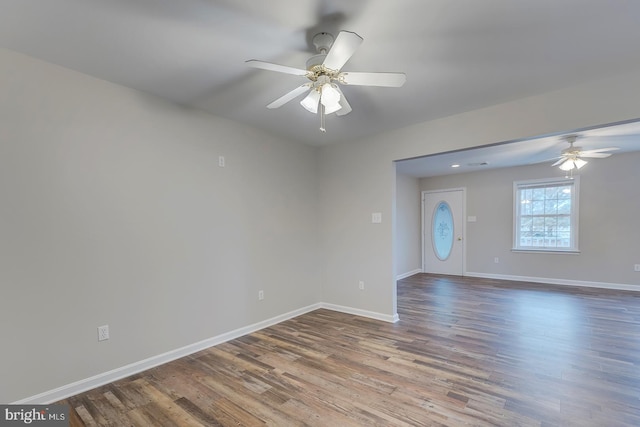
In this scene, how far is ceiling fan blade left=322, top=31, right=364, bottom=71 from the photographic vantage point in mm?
1480

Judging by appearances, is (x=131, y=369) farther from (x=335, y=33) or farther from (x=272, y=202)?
(x=335, y=33)

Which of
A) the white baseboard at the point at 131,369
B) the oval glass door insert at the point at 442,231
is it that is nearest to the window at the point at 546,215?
the oval glass door insert at the point at 442,231

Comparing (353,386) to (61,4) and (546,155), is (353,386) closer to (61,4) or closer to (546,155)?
(61,4)

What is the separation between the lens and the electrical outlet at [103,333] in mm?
2363

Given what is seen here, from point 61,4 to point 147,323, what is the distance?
2374mm

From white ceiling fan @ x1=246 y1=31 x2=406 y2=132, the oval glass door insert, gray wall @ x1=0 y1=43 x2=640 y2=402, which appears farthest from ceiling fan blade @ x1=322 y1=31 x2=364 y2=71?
the oval glass door insert

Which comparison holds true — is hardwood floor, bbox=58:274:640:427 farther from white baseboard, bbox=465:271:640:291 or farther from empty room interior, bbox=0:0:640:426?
white baseboard, bbox=465:271:640:291

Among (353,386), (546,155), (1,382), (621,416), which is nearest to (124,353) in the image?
(1,382)

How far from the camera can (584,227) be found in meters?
5.54

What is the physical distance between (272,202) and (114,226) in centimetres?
177

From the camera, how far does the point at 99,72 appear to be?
7.53ft

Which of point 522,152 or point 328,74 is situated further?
point 522,152
